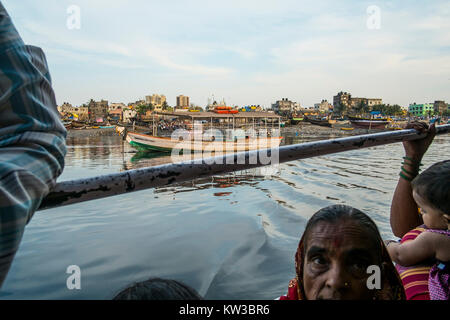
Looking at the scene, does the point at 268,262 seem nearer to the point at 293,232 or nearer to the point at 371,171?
the point at 293,232

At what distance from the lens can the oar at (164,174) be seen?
930mm

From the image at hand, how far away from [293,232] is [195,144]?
19.0 m

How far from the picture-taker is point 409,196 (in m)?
2.03

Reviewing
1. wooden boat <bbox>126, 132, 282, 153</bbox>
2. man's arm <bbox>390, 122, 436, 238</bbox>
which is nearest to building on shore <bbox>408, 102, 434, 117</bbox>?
wooden boat <bbox>126, 132, 282, 153</bbox>

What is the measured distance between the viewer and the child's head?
146 centimetres

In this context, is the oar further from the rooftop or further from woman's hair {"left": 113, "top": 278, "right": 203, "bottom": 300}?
the rooftop

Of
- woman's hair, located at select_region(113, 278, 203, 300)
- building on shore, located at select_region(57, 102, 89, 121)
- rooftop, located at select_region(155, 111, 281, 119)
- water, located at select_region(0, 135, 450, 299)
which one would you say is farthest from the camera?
building on shore, located at select_region(57, 102, 89, 121)

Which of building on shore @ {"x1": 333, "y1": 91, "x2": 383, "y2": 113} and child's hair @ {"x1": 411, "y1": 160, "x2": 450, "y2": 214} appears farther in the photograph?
building on shore @ {"x1": 333, "y1": 91, "x2": 383, "y2": 113}

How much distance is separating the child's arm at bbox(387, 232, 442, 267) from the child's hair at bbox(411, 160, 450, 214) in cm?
16

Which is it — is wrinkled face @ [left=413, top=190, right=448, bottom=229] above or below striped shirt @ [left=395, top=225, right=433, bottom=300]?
above

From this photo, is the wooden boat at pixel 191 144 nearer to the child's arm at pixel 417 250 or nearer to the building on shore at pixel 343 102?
the child's arm at pixel 417 250

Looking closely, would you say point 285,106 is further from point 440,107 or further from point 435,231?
point 435,231
